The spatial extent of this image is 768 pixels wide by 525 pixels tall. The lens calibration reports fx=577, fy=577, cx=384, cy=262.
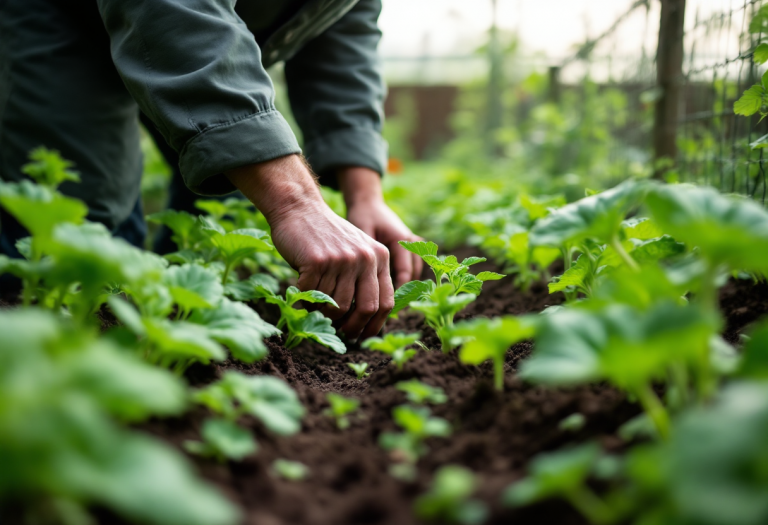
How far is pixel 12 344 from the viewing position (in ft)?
2.24

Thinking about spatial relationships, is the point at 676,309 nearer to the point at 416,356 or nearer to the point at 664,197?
the point at 664,197

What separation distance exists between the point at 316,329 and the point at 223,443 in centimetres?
70

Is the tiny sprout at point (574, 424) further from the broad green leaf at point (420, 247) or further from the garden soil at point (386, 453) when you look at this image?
the broad green leaf at point (420, 247)

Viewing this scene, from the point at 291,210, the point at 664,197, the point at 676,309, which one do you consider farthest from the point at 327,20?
the point at 676,309

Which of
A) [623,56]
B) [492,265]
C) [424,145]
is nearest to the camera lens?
[492,265]

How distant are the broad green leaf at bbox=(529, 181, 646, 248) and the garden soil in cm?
33

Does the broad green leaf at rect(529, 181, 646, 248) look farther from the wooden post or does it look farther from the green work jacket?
the wooden post

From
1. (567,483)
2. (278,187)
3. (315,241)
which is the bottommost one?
(567,483)

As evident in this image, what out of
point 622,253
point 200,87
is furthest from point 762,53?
point 200,87

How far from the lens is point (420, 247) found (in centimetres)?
174

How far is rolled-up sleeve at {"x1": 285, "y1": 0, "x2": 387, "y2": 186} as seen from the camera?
2.62 metres

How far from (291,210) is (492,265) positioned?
5.99 ft

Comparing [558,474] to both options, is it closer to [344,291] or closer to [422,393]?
[422,393]

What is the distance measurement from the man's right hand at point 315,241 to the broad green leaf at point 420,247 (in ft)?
0.23
